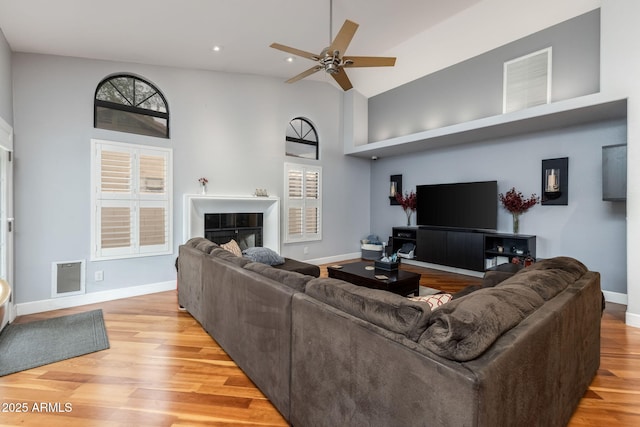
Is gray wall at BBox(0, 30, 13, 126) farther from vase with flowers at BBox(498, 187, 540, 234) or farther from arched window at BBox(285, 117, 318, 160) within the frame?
vase with flowers at BBox(498, 187, 540, 234)

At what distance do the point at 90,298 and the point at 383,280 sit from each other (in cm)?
356

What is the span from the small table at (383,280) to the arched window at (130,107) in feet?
10.8

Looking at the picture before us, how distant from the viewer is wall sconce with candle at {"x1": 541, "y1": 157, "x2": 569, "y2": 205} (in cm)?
429

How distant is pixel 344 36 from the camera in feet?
9.37

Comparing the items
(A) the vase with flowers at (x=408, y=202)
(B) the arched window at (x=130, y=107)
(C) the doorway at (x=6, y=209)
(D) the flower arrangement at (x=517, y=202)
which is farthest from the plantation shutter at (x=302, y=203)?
(C) the doorway at (x=6, y=209)

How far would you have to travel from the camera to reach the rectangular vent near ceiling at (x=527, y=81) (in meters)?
4.27

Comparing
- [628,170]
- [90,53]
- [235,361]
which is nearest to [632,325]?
[628,170]

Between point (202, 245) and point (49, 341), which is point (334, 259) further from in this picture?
point (49, 341)

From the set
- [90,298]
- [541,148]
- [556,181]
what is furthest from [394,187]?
[90,298]

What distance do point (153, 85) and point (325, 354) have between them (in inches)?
181

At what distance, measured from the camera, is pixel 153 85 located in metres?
4.45

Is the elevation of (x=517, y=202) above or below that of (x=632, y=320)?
above

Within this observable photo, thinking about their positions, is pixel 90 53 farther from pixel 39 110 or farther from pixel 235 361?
pixel 235 361

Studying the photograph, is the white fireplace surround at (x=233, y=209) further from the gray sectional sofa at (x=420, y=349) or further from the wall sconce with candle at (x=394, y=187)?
the gray sectional sofa at (x=420, y=349)
